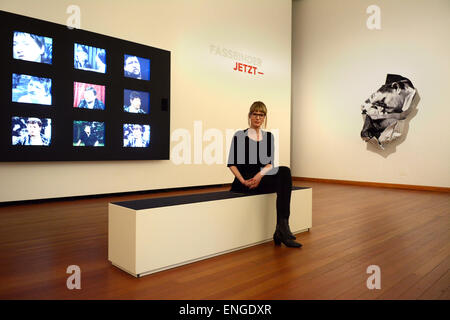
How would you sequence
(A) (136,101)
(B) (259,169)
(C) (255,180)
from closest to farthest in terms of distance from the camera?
(C) (255,180)
(B) (259,169)
(A) (136,101)

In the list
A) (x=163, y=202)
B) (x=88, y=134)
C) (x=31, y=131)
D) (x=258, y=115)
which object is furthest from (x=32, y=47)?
(x=163, y=202)

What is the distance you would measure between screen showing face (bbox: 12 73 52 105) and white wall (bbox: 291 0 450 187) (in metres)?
5.73

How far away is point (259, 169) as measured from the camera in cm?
284

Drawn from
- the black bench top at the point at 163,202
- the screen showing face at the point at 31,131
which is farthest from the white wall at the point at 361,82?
the screen showing face at the point at 31,131

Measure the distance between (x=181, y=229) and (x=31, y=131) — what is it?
10.2 ft

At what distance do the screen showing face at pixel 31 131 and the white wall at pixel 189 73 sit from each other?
0.31 meters

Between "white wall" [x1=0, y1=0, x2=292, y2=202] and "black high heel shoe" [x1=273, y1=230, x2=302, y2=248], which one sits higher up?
"white wall" [x1=0, y1=0, x2=292, y2=202]

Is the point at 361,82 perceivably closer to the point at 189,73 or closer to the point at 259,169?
the point at 189,73

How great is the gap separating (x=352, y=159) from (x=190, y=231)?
5.98 meters

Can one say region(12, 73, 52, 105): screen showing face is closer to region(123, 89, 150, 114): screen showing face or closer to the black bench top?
region(123, 89, 150, 114): screen showing face

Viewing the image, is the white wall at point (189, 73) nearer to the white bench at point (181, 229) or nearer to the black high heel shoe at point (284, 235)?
the white bench at point (181, 229)

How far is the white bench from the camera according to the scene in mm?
1949

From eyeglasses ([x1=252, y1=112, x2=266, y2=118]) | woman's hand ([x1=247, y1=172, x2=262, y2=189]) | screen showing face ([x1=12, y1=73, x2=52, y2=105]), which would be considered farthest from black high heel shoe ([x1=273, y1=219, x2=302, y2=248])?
screen showing face ([x1=12, y1=73, x2=52, y2=105])

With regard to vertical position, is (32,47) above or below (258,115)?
above
